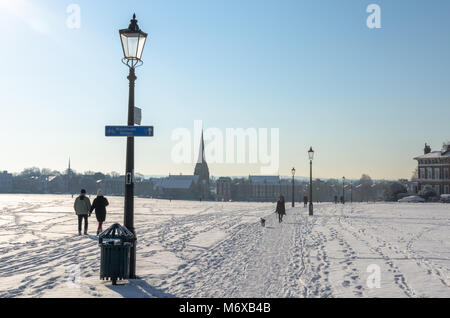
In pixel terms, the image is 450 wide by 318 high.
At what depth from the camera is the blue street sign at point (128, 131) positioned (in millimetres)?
8008

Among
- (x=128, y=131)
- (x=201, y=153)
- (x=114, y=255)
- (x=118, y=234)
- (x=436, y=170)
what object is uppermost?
(x=201, y=153)

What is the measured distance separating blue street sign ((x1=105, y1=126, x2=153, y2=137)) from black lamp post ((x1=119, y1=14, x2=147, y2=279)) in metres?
0.21

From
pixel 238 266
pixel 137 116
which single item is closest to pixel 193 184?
pixel 238 266

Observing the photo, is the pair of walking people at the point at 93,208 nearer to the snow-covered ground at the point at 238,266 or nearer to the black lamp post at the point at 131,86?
the snow-covered ground at the point at 238,266

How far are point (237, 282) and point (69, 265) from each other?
416 centimetres

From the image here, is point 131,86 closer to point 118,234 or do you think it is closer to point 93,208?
point 118,234

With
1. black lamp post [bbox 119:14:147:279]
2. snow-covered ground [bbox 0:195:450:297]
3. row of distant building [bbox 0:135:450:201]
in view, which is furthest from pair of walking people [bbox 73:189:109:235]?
row of distant building [bbox 0:135:450:201]

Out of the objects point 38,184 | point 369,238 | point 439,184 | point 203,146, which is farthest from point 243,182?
point 369,238

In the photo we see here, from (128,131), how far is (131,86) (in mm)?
983

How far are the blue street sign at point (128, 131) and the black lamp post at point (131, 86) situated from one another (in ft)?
0.68

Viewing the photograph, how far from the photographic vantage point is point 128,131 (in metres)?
8.05

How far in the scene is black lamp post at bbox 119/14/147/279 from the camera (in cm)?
795

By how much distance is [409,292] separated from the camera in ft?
23.6

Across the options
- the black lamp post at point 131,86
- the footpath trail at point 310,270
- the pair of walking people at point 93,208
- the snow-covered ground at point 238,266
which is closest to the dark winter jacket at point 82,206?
the pair of walking people at point 93,208
